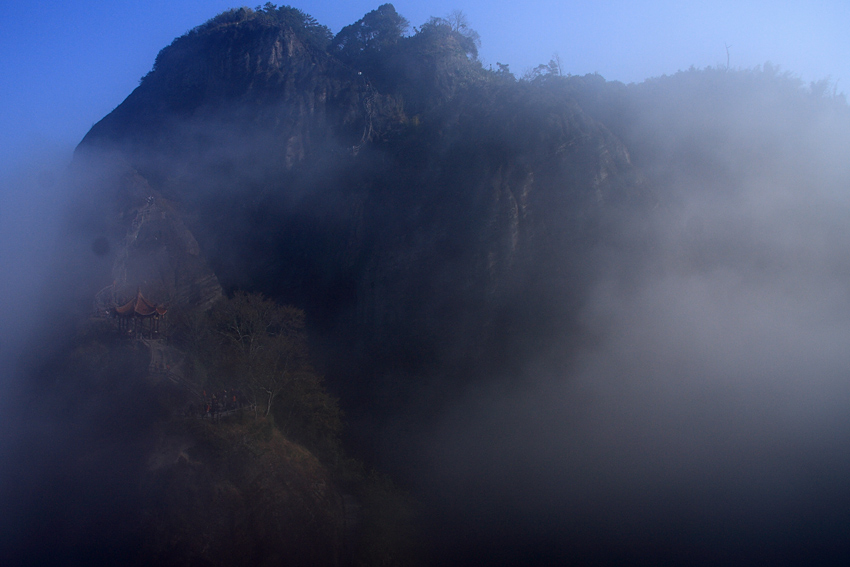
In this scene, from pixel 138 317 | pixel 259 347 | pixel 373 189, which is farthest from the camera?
pixel 373 189

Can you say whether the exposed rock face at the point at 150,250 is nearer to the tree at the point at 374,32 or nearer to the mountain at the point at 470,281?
the mountain at the point at 470,281

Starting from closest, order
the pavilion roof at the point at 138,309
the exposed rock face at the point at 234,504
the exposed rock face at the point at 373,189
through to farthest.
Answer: the exposed rock face at the point at 234,504 → the pavilion roof at the point at 138,309 → the exposed rock face at the point at 373,189

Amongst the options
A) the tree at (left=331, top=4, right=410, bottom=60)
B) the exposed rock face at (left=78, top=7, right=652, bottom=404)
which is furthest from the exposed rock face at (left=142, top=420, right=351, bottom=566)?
the tree at (left=331, top=4, right=410, bottom=60)

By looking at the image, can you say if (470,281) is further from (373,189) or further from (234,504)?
(234,504)

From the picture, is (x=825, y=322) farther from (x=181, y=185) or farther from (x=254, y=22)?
(x=254, y=22)

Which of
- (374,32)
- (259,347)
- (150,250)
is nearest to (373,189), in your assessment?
(150,250)

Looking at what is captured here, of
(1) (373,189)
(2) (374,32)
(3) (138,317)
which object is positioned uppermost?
(2) (374,32)

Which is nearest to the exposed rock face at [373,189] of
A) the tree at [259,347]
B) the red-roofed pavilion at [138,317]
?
the tree at [259,347]

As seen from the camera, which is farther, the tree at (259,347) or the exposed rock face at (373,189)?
the exposed rock face at (373,189)

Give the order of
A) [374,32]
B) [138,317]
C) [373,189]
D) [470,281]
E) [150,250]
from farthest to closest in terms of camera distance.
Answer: [374,32] → [373,189] → [150,250] → [470,281] → [138,317]

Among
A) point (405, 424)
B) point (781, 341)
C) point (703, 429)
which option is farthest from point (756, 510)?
point (405, 424)

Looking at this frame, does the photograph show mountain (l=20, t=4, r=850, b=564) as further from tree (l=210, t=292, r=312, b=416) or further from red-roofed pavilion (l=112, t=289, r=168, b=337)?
red-roofed pavilion (l=112, t=289, r=168, b=337)

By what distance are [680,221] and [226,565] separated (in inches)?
1064

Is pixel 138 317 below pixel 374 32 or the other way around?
below
